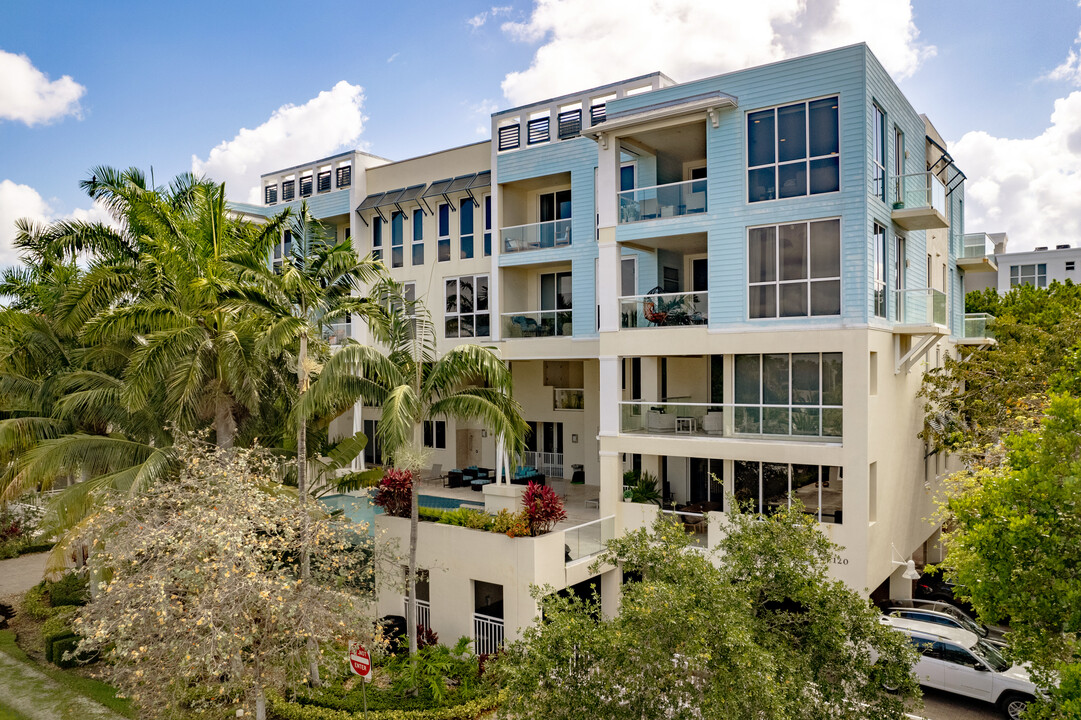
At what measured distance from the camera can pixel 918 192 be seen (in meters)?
18.9

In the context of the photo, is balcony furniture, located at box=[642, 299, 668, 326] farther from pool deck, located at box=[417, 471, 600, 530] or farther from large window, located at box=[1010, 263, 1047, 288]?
large window, located at box=[1010, 263, 1047, 288]

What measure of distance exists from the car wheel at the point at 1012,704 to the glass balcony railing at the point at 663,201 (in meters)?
12.1

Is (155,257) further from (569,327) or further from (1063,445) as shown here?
(1063,445)

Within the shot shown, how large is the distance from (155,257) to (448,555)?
9.23m

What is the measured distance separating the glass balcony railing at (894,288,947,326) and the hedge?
43.6ft

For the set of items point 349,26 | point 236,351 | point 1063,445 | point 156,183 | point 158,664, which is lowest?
point 158,664

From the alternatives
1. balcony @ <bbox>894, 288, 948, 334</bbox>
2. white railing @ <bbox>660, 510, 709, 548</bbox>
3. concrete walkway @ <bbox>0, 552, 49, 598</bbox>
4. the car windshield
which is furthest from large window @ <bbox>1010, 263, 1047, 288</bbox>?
concrete walkway @ <bbox>0, 552, 49, 598</bbox>

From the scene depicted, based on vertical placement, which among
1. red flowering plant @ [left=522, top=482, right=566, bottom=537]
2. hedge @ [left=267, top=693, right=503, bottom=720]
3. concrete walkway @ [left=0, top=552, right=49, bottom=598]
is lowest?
concrete walkway @ [left=0, top=552, right=49, bottom=598]

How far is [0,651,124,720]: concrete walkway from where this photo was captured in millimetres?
14383

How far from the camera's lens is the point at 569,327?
22.8 m

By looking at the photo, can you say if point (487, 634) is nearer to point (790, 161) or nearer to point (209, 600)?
point (209, 600)

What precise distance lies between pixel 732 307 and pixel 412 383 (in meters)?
7.72

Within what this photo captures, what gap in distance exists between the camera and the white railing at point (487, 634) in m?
16.2

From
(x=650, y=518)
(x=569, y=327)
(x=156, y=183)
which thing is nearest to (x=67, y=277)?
(x=156, y=183)
